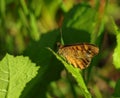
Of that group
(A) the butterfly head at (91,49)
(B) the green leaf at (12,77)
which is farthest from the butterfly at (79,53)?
(B) the green leaf at (12,77)

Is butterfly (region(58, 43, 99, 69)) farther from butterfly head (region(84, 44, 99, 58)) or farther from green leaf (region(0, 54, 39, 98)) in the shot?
green leaf (region(0, 54, 39, 98))

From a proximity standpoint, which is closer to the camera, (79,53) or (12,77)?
(12,77)

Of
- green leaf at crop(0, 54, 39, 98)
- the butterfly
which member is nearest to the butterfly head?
the butterfly

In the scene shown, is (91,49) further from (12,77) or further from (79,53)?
(12,77)

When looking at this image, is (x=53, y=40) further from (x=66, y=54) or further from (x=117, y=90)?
(x=117, y=90)

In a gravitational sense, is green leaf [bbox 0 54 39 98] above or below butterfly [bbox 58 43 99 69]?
above

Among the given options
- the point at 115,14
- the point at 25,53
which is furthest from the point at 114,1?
the point at 25,53

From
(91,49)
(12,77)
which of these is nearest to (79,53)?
(91,49)
